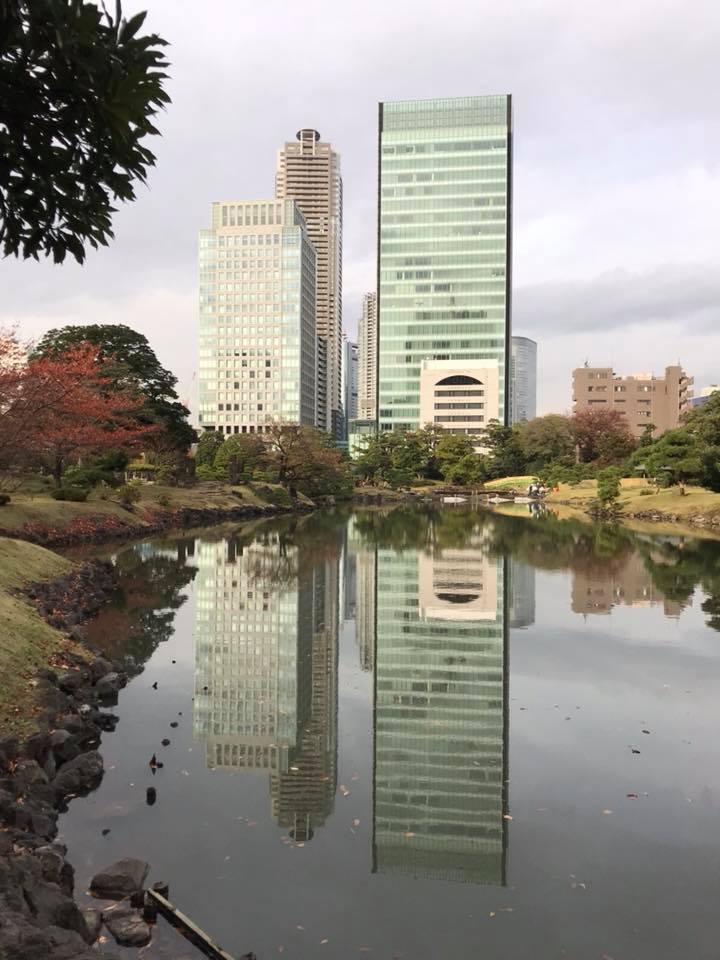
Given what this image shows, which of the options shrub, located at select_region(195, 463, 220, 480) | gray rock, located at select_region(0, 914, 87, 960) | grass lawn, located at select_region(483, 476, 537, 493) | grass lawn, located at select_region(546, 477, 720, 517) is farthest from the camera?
grass lawn, located at select_region(483, 476, 537, 493)

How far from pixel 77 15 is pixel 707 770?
11181mm

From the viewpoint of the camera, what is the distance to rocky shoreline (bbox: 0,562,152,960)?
17.1ft

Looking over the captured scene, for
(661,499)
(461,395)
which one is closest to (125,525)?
(661,499)

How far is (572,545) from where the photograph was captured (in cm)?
3816

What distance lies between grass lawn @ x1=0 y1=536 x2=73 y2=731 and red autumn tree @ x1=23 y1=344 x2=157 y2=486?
6371 mm

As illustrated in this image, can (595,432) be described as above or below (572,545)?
above

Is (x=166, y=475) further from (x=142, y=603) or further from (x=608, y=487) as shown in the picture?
(x=608, y=487)

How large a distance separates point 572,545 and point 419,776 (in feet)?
99.6

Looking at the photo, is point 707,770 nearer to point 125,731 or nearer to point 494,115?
point 125,731

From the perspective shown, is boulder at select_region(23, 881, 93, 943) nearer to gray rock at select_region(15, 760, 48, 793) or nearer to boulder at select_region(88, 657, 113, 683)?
gray rock at select_region(15, 760, 48, 793)

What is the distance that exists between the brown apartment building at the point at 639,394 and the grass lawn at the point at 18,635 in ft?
446

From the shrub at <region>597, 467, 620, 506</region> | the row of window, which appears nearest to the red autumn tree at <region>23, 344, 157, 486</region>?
the shrub at <region>597, 467, 620, 506</region>

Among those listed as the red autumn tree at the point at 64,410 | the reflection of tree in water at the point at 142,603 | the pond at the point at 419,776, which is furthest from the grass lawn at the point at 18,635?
the red autumn tree at the point at 64,410

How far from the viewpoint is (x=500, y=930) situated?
6.29 metres
